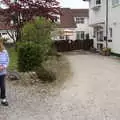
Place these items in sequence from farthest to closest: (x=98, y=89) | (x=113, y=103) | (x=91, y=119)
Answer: (x=98, y=89), (x=113, y=103), (x=91, y=119)

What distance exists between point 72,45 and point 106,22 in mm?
8372

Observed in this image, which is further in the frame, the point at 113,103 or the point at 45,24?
the point at 45,24

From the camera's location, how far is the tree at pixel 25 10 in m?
33.2

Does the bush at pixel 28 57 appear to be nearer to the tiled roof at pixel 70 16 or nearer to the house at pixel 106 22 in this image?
the house at pixel 106 22

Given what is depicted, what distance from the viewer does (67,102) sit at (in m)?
10.6

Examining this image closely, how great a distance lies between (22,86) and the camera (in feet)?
43.9

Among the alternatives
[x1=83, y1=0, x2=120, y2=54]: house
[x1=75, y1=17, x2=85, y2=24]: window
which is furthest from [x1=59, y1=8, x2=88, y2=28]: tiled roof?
[x1=83, y1=0, x2=120, y2=54]: house

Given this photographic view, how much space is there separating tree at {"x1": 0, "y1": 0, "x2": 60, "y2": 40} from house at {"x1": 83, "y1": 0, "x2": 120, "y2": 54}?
4.30m

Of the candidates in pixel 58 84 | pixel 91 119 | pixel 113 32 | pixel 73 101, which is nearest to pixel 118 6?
pixel 113 32

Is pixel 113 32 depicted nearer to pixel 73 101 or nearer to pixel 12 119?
pixel 73 101

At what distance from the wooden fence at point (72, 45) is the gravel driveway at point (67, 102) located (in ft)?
86.4

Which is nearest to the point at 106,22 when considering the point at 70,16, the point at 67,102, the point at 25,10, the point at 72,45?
the point at 25,10

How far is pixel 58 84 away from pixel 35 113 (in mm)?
4891

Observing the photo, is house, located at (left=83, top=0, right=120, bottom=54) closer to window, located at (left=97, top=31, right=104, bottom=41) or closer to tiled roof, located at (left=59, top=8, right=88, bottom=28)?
window, located at (left=97, top=31, right=104, bottom=41)
